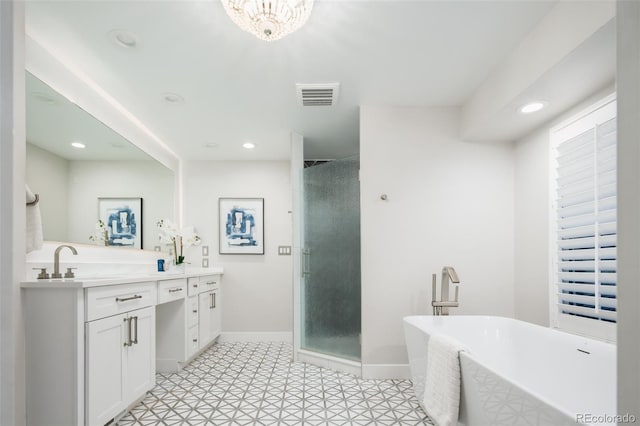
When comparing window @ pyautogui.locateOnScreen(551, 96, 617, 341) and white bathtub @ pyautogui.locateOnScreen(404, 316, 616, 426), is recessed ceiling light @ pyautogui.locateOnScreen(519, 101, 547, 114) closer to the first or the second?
window @ pyautogui.locateOnScreen(551, 96, 617, 341)

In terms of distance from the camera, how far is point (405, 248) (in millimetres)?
3195

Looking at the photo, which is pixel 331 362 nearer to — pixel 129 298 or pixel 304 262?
pixel 304 262

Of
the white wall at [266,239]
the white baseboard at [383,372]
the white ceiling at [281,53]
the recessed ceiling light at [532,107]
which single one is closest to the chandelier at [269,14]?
the white ceiling at [281,53]

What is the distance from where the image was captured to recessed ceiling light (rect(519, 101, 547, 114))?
97.5 inches

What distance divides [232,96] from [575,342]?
272 cm

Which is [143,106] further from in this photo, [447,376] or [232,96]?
[447,376]

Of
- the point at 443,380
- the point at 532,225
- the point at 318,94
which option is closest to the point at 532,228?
the point at 532,225

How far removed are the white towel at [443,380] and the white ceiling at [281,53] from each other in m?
1.70

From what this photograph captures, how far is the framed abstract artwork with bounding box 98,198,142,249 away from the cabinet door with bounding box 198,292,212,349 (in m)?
0.83

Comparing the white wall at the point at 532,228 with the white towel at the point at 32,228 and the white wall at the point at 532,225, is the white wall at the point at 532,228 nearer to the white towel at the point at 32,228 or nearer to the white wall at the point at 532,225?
the white wall at the point at 532,225

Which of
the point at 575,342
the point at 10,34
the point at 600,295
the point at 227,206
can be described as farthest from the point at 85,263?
the point at 600,295

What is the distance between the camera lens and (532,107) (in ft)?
8.36

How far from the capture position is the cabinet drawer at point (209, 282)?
4.04 meters

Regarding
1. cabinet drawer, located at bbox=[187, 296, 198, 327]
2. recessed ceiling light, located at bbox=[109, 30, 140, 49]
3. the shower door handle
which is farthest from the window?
cabinet drawer, located at bbox=[187, 296, 198, 327]
